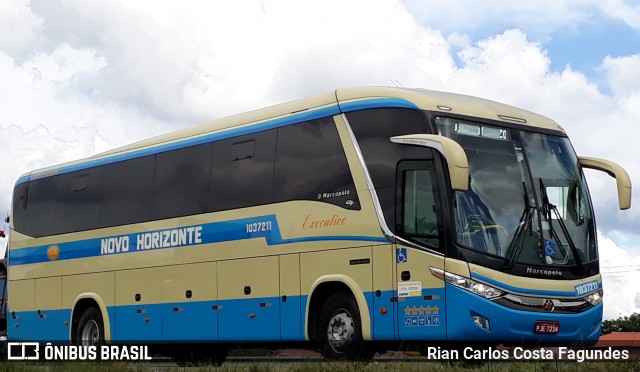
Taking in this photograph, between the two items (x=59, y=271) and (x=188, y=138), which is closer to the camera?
(x=188, y=138)

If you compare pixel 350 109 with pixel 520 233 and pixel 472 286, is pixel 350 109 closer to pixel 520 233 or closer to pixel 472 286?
pixel 520 233

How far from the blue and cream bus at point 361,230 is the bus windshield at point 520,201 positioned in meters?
0.02

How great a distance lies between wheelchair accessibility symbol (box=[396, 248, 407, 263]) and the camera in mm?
14680

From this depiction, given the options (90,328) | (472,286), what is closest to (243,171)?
(472,286)

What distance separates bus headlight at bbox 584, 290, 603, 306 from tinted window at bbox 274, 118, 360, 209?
3.48 metres

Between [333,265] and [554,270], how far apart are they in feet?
10.3

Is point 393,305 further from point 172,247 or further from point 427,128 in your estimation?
point 172,247

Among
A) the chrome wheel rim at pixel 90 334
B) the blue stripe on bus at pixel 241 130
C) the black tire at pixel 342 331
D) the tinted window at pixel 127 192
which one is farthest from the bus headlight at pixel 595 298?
the chrome wheel rim at pixel 90 334

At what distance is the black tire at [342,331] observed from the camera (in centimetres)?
1519

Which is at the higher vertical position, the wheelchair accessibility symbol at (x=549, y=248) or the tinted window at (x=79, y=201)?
the tinted window at (x=79, y=201)

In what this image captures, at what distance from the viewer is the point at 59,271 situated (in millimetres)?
22094

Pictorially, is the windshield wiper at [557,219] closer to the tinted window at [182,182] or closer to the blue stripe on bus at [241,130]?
the blue stripe on bus at [241,130]

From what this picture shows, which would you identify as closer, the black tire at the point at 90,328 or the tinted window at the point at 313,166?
the tinted window at the point at 313,166

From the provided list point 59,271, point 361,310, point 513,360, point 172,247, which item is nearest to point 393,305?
point 361,310
